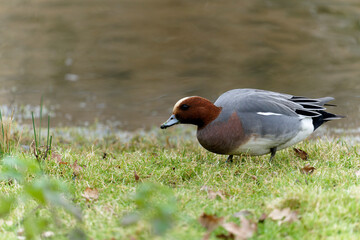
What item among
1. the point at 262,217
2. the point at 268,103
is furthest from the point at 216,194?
the point at 268,103

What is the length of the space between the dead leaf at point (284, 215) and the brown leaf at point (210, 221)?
0.34 meters

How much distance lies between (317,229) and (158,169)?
1.79 metres

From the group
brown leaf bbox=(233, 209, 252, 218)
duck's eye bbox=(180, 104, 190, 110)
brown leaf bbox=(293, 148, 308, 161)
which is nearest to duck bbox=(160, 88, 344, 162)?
duck's eye bbox=(180, 104, 190, 110)

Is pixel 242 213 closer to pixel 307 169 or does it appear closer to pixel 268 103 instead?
pixel 307 169

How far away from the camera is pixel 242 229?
299 cm

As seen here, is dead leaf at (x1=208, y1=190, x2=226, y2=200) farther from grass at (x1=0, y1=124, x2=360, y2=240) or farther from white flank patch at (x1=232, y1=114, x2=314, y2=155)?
white flank patch at (x1=232, y1=114, x2=314, y2=155)

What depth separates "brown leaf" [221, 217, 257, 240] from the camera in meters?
2.94

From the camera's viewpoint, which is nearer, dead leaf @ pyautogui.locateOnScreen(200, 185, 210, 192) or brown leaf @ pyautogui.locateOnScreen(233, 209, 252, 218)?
brown leaf @ pyautogui.locateOnScreen(233, 209, 252, 218)

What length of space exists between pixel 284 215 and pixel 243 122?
55.6 inches

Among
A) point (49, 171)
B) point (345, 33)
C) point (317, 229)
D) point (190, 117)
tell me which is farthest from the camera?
point (345, 33)

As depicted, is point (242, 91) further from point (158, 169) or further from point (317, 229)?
point (317, 229)

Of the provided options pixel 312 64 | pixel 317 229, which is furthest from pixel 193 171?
pixel 312 64

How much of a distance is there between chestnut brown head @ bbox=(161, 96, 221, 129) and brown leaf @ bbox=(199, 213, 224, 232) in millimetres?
1552

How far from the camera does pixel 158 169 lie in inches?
175
